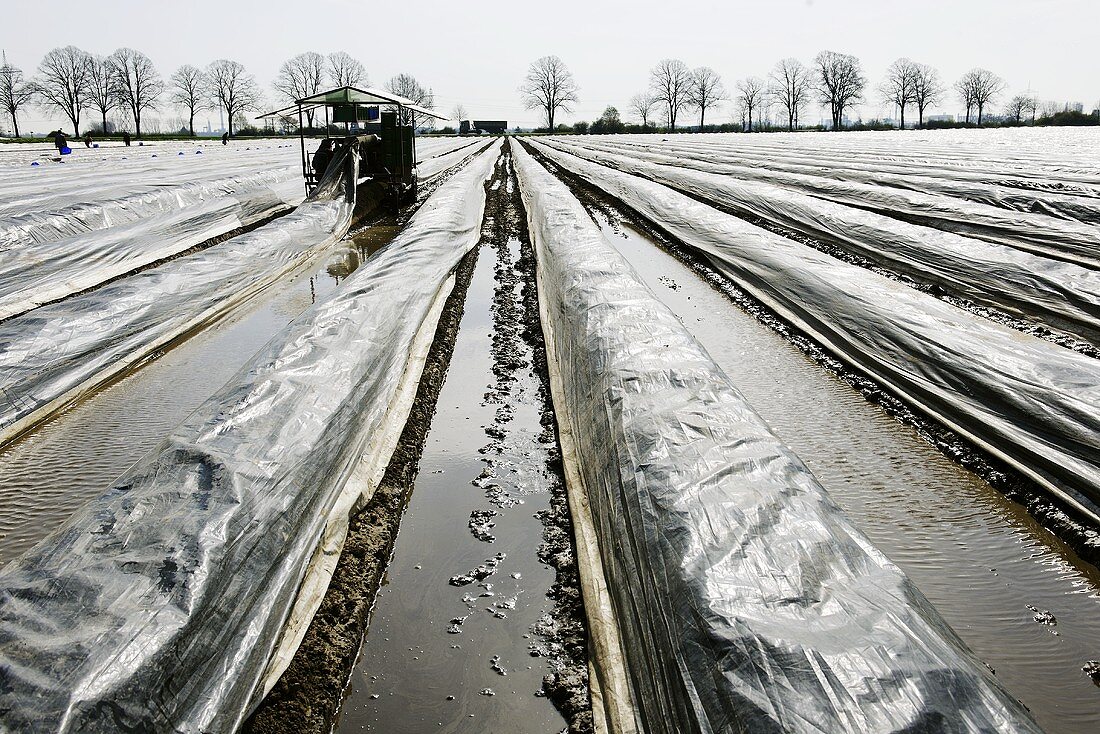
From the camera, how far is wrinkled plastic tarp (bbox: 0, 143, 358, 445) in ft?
13.6

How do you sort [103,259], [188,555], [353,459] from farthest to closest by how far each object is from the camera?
1. [103,259]
2. [353,459]
3. [188,555]

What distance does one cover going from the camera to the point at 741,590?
69.9 inches

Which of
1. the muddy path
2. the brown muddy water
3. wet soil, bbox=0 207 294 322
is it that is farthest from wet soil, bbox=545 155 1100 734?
wet soil, bbox=0 207 294 322

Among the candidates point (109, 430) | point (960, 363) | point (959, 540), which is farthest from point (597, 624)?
point (109, 430)

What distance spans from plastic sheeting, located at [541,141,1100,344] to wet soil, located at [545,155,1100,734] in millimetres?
2241

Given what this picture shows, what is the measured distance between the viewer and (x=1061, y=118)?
150 ft

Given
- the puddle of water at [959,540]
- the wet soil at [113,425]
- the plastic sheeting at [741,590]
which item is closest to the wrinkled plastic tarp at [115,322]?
the wet soil at [113,425]

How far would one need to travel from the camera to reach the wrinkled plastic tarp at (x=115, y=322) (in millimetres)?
4148

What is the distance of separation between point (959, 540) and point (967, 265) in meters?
4.82

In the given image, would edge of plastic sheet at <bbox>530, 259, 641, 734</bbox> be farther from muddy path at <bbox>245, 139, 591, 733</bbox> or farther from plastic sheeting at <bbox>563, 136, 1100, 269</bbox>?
plastic sheeting at <bbox>563, 136, 1100, 269</bbox>

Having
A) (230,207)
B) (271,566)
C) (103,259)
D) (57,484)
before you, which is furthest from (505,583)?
(230,207)

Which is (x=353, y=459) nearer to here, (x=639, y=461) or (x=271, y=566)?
(x=271, y=566)

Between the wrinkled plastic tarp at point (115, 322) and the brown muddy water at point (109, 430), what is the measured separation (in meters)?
0.13

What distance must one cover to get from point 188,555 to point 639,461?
4.92ft
